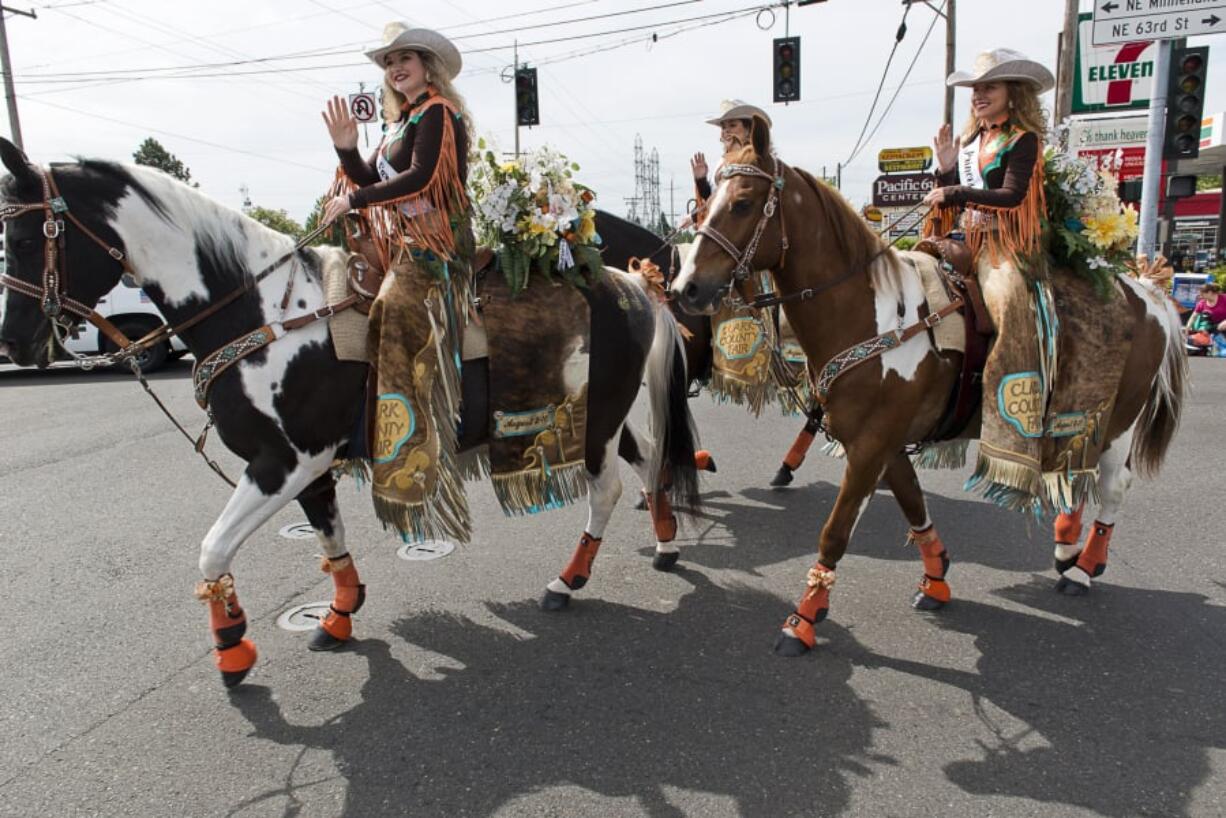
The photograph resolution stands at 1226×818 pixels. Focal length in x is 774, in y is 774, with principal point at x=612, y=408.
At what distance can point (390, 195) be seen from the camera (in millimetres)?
3023

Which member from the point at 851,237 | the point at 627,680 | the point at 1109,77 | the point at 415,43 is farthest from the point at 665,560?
the point at 1109,77

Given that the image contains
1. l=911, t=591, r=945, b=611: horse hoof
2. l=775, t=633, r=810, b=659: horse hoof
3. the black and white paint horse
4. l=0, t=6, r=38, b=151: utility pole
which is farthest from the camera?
l=0, t=6, r=38, b=151: utility pole

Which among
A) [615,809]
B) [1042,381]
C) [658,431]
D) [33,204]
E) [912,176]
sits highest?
[912,176]

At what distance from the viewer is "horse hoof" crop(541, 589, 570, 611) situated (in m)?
3.79

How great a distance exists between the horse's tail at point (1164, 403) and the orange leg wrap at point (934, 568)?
1442 millimetres

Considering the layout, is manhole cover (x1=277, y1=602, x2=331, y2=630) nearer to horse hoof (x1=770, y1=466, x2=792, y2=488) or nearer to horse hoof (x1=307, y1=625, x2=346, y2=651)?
horse hoof (x1=307, y1=625, x2=346, y2=651)

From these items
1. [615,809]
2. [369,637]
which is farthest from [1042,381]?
[369,637]

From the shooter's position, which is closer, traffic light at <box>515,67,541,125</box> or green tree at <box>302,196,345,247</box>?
green tree at <box>302,196,345,247</box>

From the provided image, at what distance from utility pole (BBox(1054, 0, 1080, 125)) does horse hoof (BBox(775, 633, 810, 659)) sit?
11179 mm

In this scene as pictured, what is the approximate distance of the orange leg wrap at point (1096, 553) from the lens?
12.9 feet

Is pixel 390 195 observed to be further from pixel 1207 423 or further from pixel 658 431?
pixel 1207 423

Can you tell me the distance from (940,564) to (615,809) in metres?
2.18

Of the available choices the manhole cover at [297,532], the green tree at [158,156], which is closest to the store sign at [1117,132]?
the manhole cover at [297,532]

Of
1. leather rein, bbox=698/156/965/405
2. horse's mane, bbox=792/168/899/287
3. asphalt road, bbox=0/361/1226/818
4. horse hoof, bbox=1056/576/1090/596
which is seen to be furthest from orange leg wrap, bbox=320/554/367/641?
horse hoof, bbox=1056/576/1090/596
